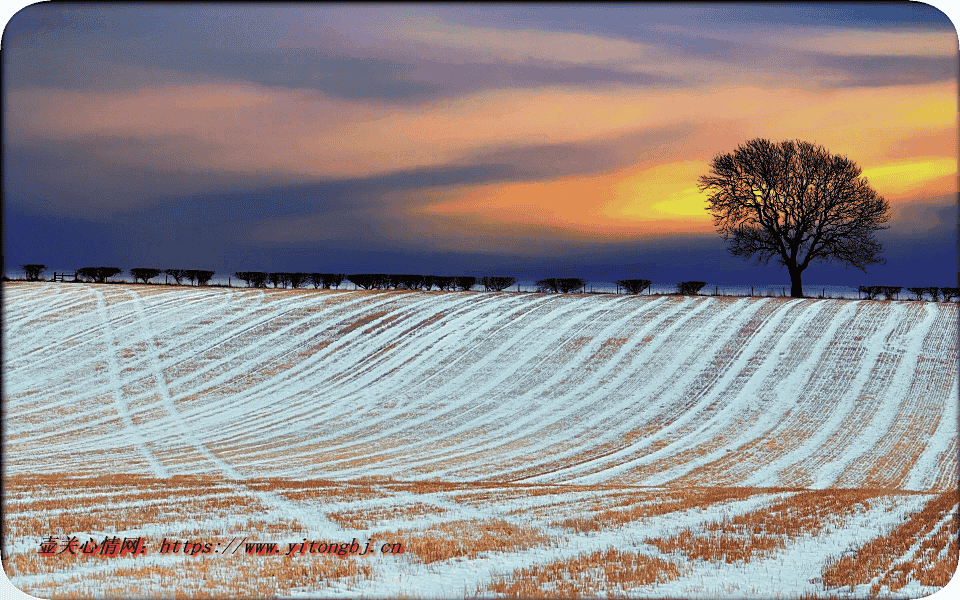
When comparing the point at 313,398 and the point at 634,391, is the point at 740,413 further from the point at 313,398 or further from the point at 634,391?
the point at 313,398

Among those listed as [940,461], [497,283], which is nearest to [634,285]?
[497,283]

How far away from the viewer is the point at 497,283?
5328 centimetres

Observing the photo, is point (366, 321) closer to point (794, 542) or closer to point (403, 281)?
point (403, 281)

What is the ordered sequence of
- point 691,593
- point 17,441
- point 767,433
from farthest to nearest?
1. point 767,433
2. point 17,441
3. point 691,593

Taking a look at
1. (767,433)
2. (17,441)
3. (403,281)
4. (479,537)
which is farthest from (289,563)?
(403,281)

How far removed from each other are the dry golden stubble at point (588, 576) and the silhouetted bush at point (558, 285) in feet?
135

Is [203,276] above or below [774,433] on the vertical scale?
above

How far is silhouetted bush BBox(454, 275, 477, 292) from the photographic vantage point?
54025 millimetres

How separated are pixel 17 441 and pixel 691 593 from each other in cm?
2444

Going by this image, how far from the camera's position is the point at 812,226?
2178 inches

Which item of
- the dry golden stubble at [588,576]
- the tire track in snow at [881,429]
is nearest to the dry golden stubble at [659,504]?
the dry golden stubble at [588,576]

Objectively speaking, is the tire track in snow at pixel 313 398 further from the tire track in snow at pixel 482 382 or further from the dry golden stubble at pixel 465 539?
the dry golden stubble at pixel 465 539

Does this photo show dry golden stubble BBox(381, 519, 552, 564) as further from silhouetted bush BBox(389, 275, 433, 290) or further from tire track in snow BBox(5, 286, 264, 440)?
silhouetted bush BBox(389, 275, 433, 290)

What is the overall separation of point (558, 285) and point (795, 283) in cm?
1716
